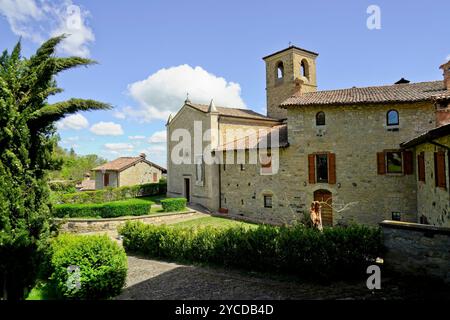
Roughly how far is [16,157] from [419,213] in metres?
17.3

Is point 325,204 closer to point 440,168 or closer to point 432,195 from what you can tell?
point 432,195

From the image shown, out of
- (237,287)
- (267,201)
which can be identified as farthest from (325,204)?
(237,287)

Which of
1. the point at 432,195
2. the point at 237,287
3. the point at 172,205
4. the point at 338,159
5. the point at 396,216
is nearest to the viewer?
the point at 237,287

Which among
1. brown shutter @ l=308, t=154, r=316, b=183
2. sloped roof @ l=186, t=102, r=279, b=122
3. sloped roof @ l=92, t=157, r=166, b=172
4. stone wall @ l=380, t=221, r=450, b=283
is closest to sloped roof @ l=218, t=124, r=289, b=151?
brown shutter @ l=308, t=154, r=316, b=183

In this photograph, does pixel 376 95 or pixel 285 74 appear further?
pixel 285 74

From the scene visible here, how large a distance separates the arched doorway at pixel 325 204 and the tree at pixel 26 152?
46.1ft

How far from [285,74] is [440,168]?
70.9 ft

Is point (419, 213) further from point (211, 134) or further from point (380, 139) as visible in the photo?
point (211, 134)

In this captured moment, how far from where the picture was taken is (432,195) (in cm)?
1108

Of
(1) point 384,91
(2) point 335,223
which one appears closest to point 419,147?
(1) point 384,91

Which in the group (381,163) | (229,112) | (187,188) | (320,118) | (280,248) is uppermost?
(229,112)

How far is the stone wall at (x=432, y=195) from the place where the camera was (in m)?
8.89

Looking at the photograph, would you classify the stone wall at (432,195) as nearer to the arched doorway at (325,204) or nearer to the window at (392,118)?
the window at (392,118)

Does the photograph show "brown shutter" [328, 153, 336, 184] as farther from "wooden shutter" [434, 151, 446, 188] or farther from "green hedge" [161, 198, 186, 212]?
"green hedge" [161, 198, 186, 212]
